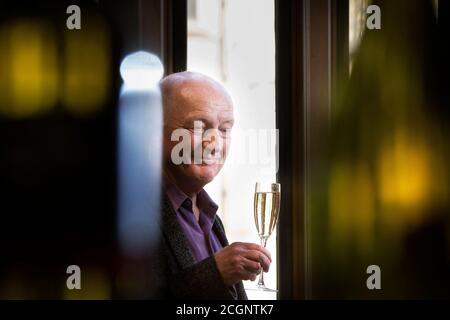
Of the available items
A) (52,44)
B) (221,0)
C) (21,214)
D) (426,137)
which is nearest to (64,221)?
(21,214)

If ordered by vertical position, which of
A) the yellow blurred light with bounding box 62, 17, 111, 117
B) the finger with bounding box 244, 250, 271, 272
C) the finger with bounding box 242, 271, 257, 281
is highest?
the yellow blurred light with bounding box 62, 17, 111, 117

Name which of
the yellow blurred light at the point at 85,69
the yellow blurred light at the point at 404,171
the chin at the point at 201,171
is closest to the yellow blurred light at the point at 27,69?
the yellow blurred light at the point at 85,69

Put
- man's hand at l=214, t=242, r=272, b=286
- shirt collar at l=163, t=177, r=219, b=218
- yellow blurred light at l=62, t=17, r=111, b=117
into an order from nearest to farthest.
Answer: man's hand at l=214, t=242, r=272, b=286 → shirt collar at l=163, t=177, r=219, b=218 → yellow blurred light at l=62, t=17, r=111, b=117

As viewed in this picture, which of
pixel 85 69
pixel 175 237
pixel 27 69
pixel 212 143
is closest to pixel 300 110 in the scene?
pixel 212 143

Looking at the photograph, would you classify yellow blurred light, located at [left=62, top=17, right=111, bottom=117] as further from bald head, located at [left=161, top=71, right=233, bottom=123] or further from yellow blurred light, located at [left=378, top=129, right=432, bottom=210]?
yellow blurred light, located at [left=378, top=129, right=432, bottom=210]

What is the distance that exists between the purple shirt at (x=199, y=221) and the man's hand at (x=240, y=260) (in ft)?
0.33

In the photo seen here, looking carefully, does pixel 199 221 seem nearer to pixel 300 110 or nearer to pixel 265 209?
pixel 265 209

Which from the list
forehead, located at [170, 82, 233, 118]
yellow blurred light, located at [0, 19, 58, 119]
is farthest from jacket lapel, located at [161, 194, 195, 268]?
yellow blurred light, located at [0, 19, 58, 119]

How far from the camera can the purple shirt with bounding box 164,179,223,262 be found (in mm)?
1784

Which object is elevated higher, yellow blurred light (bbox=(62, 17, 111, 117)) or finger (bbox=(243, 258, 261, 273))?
yellow blurred light (bbox=(62, 17, 111, 117))

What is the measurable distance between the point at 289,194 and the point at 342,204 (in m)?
0.17

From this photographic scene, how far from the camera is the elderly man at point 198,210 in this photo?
1700mm

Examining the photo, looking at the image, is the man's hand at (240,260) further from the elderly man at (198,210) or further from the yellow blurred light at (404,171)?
the yellow blurred light at (404,171)
